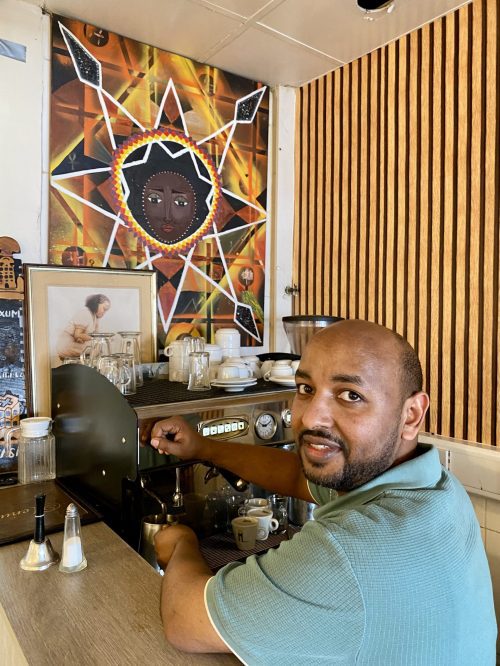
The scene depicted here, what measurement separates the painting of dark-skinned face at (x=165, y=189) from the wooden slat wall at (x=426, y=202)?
0.62 m

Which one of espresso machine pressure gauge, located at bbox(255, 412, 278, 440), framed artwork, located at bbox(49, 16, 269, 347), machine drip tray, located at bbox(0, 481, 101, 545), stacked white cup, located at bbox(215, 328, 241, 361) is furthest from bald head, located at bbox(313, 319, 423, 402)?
framed artwork, located at bbox(49, 16, 269, 347)

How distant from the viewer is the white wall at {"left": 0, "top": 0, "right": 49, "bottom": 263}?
189 centimetres

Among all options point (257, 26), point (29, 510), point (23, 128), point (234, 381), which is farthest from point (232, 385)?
point (257, 26)

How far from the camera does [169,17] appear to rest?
6.70ft

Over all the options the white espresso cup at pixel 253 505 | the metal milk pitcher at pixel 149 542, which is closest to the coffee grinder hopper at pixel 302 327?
the white espresso cup at pixel 253 505

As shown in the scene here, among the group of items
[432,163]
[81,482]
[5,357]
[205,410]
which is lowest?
[81,482]

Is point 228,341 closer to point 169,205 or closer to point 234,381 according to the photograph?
point 234,381

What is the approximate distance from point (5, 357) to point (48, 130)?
919mm

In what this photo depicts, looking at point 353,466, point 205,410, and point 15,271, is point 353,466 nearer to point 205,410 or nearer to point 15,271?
point 205,410

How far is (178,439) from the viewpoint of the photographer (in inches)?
58.5

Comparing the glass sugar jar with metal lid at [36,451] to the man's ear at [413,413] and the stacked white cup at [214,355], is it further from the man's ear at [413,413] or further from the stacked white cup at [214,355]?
the man's ear at [413,413]

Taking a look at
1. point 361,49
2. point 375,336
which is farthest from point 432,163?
point 375,336

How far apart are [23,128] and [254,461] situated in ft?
5.04

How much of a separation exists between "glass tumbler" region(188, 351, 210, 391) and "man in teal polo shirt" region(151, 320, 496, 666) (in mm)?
698
